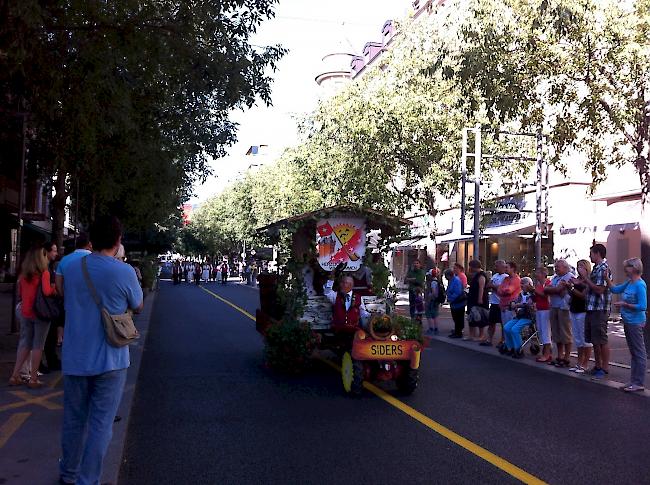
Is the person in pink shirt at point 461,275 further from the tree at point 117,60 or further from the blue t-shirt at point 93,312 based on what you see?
the blue t-shirt at point 93,312

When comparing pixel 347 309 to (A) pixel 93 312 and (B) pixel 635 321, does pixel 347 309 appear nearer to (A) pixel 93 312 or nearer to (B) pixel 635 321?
(B) pixel 635 321

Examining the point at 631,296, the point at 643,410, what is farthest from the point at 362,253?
the point at 643,410

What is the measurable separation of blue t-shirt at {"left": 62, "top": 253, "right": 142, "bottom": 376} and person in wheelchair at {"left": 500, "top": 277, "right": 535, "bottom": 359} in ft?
30.8

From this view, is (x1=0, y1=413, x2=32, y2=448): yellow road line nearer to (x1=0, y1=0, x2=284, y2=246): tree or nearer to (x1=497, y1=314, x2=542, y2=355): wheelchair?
(x1=0, y1=0, x2=284, y2=246): tree

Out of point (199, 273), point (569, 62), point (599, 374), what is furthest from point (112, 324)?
point (199, 273)

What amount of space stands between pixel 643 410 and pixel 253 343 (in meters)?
8.21

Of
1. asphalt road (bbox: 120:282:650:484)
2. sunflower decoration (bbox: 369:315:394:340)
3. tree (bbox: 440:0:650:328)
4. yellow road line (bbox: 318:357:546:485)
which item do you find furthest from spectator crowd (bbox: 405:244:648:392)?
yellow road line (bbox: 318:357:546:485)

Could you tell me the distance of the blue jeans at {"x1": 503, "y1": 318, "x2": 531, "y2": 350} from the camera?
12.6m

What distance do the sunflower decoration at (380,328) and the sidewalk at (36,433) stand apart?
2976 millimetres

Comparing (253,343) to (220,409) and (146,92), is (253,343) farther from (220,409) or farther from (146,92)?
(220,409)

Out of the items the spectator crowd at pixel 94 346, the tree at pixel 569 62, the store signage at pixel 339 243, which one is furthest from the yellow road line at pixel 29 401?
the tree at pixel 569 62

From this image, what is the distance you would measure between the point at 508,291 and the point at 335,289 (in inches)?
160

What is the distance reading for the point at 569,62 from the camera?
13891 millimetres

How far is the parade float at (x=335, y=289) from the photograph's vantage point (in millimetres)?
8688
